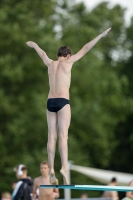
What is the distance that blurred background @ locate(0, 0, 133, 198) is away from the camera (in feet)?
142

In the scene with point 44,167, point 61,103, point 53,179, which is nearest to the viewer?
point 53,179

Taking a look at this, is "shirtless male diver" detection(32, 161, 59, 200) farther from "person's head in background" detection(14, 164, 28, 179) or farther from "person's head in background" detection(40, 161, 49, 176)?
"person's head in background" detection(14, 164, 28, 179)

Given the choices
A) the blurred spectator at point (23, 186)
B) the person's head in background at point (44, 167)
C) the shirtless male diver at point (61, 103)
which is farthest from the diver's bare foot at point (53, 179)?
the blurred spectator at point (23, 186)

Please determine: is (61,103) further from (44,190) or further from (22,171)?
(22,171)

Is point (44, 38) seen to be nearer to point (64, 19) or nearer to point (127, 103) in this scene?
point (64, 19)

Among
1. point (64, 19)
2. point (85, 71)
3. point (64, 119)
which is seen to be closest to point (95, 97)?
point (85, 71)

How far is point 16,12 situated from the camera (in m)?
44.4

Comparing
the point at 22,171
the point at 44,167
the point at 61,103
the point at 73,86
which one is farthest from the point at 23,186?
the point at 73,86

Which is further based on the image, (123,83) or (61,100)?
(123,83)

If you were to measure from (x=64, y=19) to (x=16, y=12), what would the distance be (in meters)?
5.48

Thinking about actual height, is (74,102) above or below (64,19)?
below

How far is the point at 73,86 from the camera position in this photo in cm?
4762

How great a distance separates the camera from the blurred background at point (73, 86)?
43.3 meters

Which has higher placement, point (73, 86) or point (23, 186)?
point (73, 86)
